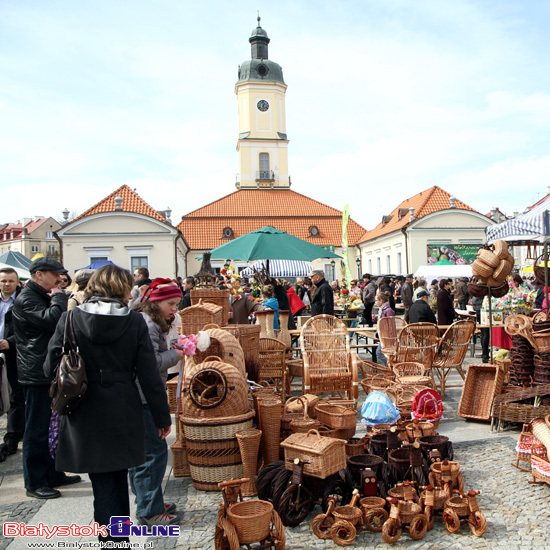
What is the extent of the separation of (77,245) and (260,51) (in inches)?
1223

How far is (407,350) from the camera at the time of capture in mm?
7426

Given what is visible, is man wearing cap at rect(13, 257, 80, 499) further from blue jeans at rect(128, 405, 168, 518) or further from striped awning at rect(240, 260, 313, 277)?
striped awning at rect(240, 260, 313, 277)

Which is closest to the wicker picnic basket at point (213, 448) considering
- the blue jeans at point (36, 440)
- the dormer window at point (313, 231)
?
the blue jeans at point (36, 440)

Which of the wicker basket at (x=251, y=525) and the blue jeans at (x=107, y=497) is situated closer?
the blue jeans at (x=107, y=497)

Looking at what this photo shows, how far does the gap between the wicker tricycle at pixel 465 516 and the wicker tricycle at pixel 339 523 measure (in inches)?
23.4

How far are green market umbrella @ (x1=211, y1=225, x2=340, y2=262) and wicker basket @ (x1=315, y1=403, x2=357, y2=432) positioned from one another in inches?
183

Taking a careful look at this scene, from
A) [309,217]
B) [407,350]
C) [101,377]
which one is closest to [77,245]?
[309,217]

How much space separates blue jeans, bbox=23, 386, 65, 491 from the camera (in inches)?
170

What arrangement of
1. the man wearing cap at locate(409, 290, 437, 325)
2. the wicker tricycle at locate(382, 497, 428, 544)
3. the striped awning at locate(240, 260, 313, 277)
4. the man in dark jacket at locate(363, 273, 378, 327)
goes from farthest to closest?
the striped awning at locate(240, 260, 313, 277) < the man in dark jacket at locate(363, 273, 378, 327) < the man wearing cap at locate(409, 290, 437, 325) < the wicker tricycle at locate(382, 497, 428, 544)

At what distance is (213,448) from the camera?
4355 millimetres

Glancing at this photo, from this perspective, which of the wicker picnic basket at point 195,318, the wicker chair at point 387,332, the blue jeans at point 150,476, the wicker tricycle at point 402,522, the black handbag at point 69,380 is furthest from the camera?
the wicker chair at point 387,332

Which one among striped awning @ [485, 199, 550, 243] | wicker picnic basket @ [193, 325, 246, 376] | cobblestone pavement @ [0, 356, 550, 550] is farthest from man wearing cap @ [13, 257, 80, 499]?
striped awning @ [485, 199, 550, 243]

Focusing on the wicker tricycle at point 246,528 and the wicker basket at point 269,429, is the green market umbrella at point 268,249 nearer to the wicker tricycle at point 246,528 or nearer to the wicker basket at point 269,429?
the wicker basket at point 269,429

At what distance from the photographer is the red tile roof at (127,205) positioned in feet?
114
